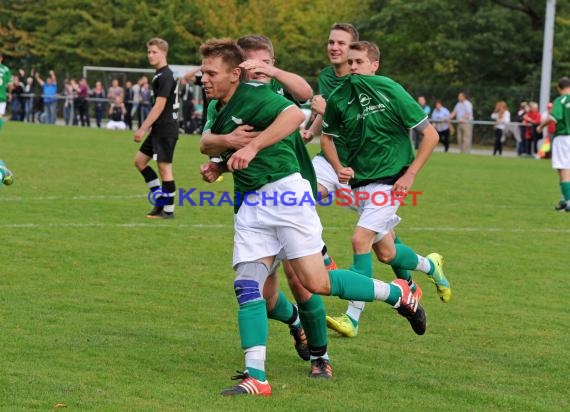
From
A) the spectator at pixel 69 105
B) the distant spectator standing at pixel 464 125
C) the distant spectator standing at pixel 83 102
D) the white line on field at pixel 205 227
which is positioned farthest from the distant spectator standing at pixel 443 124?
the white line on field at pixel 205 227

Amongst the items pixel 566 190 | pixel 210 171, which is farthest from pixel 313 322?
pixel 566 190

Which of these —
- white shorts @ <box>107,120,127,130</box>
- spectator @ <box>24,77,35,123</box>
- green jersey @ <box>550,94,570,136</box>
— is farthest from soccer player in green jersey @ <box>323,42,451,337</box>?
spectator @ <box>24,77,35,123</box>

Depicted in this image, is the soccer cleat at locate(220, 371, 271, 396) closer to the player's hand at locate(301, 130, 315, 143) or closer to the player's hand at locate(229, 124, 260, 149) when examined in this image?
the player's hand at locate(229, 124, 260, 149)

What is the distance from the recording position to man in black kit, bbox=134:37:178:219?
1448 cm

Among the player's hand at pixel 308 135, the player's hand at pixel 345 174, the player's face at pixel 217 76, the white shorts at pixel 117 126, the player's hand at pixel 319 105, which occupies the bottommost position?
the white shorts at pixel 117 126

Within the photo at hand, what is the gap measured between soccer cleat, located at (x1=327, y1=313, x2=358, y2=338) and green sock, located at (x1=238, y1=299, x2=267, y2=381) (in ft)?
5.38

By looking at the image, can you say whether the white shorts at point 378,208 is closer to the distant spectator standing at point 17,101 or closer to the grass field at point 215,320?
the grass field at point 215,320

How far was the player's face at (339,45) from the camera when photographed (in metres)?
9.16

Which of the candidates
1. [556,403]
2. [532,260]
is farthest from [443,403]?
[532,260]

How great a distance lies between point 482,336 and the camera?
8.31 metres

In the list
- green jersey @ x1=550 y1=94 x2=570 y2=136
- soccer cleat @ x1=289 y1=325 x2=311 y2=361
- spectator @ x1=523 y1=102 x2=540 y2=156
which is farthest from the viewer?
spectator @ x1=523 y1=102 x2=540 y2=156

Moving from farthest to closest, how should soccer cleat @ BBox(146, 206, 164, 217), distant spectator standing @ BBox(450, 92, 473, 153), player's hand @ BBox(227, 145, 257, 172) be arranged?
distant spectator standing @ BBox(450, 92, 473, 153) → soccer cleat @ BBox(146, 206, 164, 217) → player's hand @ BBox(227, 145, 257, 172)

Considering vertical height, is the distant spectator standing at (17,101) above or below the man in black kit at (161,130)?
below

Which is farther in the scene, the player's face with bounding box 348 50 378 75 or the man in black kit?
the man in black kit
